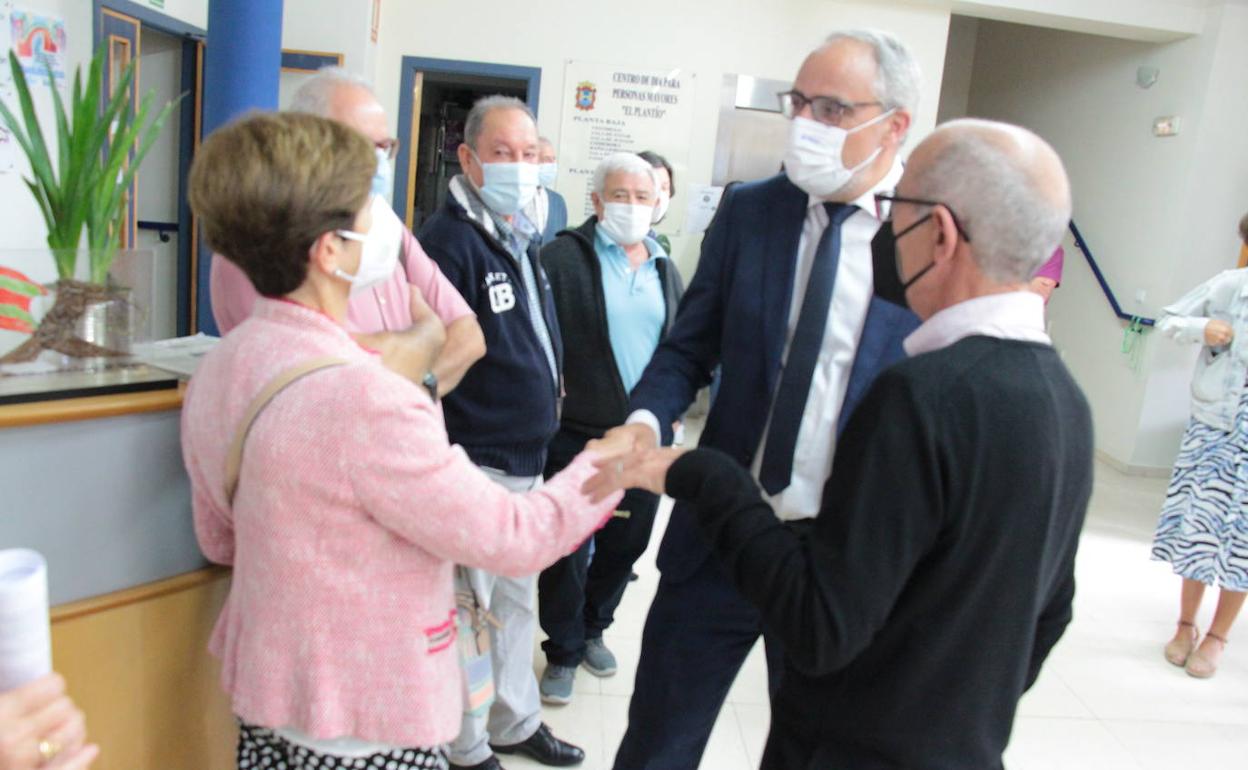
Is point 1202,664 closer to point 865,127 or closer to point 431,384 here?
point 865,127

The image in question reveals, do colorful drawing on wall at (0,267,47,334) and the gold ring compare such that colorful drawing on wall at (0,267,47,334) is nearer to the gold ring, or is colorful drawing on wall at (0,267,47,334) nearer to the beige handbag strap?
the beige handbag strap

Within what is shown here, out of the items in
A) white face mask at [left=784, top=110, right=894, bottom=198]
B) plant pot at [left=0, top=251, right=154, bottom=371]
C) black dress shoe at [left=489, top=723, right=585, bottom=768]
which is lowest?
black dress shoe at [left=489, top=723, right=585, bottom=768]

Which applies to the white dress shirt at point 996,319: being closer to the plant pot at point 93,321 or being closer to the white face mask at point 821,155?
the white face mask at point 821,155

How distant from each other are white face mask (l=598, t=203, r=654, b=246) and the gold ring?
7.48 ft

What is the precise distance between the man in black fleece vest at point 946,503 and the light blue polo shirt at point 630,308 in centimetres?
159

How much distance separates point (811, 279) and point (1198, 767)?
221 centimetres

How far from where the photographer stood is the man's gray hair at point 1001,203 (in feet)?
3.46

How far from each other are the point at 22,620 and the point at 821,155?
4.44ft

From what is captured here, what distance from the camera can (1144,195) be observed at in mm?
5992

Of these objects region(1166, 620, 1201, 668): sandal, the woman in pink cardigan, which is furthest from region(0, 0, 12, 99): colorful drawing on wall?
region(1166, 620, 1201, 668): sandal

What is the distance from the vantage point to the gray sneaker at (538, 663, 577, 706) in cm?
266

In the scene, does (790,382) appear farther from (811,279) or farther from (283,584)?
(283,584)

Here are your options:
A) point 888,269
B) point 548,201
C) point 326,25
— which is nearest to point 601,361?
point 888,269

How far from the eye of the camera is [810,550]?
108 centimetres
